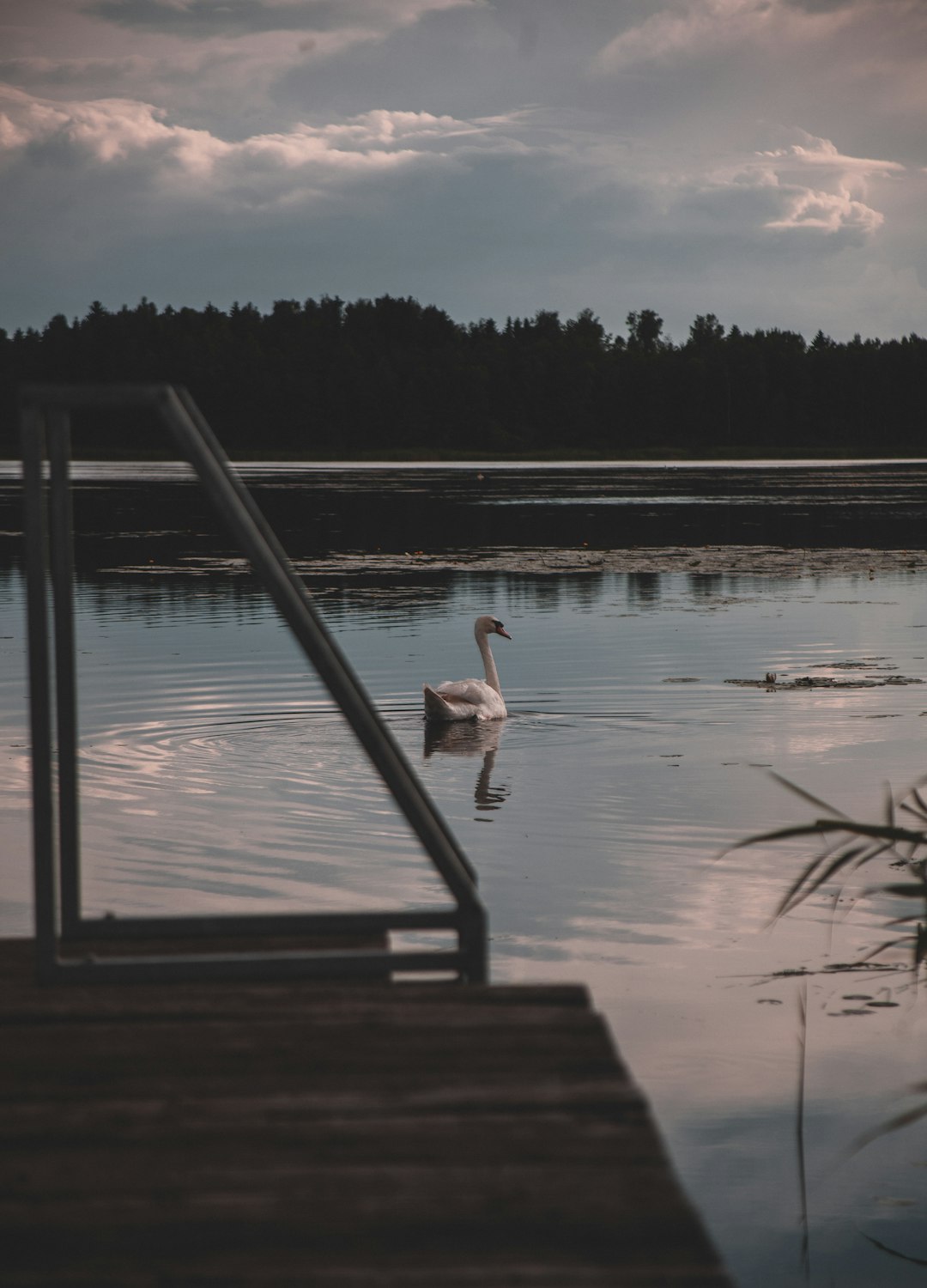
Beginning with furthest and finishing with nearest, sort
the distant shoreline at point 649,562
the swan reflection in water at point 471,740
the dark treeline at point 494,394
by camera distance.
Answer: the dark treeline at point 494,394 → the distant shoreline at point 649,562 → the swan reflection in water at point 471,740

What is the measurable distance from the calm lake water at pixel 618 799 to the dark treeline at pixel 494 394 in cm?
12063

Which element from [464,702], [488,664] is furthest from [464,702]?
[488,664]

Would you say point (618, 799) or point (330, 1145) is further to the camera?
point (618, 799)

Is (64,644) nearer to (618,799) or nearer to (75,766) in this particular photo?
(75,766)

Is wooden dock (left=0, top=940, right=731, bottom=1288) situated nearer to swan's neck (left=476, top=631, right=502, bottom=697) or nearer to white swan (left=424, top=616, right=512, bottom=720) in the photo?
white swan (left=424, top=616, right=512, bottom=720)

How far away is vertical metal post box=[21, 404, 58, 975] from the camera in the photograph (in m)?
3.81

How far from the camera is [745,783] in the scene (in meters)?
11.1

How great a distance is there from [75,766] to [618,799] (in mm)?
6600

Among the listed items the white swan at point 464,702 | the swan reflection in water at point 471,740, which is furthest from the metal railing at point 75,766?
the white swan at point 464,702

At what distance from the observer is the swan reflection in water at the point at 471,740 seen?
40.1ft

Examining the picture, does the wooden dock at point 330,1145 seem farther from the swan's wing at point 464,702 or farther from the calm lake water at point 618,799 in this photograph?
the swan's wing at point 464,702

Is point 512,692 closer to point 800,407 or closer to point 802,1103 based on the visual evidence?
point 802,1103

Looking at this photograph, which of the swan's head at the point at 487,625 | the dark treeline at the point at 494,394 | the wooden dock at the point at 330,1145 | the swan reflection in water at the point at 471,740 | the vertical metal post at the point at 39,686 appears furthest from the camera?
the dark treeline at the point at 494,394

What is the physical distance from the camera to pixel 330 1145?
3.02 metres
